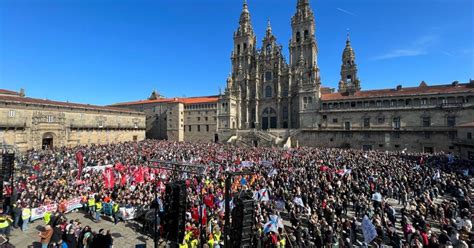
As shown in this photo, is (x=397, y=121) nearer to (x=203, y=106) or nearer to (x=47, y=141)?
(x=203, y=106)

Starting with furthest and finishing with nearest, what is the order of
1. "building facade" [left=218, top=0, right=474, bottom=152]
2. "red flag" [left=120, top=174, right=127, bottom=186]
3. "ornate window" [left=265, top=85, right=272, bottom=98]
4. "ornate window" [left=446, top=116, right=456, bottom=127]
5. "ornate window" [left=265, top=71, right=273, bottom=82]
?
"ornate window" [left=265, top=85, right=272, bottom=98], "ornate window" [left=265, top=71, right=273, bottom=82], "building facade" [left=218, top=0, right=474, bottom=152], "ornate window" [left=446, top=116, right=456, bottom=127], "red flag" [left=120, top=174, right=127, bottom=186]

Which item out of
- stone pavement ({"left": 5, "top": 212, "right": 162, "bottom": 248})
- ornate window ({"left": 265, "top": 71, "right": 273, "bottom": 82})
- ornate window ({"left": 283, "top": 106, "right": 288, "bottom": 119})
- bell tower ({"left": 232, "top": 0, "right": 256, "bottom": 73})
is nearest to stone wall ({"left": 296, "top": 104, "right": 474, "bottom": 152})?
ornate window ({"left": 283, "top": 106, "right": 288, "bottom": 119})

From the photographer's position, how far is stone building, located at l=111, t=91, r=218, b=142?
5731cm

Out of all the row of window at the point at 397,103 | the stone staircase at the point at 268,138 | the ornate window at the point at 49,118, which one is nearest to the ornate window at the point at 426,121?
the row of window at the point at 397,103

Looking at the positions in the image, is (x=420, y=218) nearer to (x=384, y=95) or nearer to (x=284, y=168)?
(x=284, y=168)

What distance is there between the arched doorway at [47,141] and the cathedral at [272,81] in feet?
108

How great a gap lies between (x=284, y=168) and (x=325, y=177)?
434 cm

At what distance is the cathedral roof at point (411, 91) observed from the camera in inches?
1374

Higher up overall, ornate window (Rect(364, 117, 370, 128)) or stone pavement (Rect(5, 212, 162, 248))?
Result: ornate window (Rect(364, 117, 370, 128))

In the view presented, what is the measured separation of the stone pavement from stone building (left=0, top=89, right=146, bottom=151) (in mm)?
19653

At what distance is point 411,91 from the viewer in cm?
3881

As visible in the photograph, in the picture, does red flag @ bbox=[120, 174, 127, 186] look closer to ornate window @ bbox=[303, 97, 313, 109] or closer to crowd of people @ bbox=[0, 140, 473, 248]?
crowd of people @ bbox=[0, 140, 473, 248]

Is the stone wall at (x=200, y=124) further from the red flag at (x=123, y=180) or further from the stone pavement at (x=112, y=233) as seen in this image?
the stone pavement at (x=112, y=233)

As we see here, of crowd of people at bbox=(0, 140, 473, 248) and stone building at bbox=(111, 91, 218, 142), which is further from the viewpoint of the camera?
stone building at bbox=(111, 91, 218, 142)
